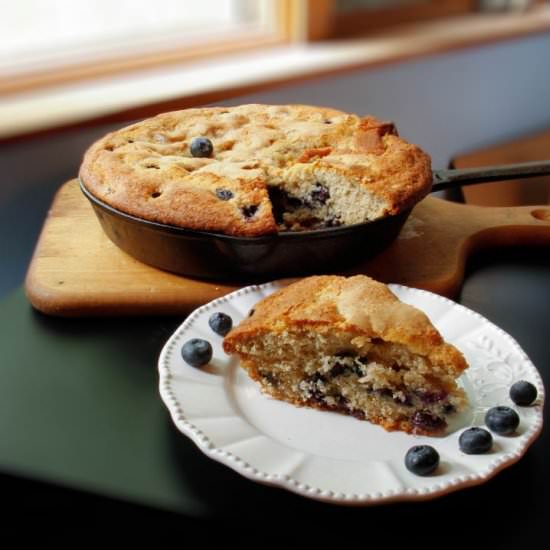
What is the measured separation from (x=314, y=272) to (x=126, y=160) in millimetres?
355

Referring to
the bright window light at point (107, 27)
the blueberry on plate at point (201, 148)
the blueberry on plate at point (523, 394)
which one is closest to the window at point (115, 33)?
the bright window light at point (107, 27)

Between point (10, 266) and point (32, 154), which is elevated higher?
point (32, 154)

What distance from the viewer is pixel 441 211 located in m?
1.35

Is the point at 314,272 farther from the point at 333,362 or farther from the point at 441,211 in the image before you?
the point at 441,211

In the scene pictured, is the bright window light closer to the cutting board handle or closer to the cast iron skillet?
the cast iron skillet

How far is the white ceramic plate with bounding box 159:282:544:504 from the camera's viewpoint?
2.43 ft

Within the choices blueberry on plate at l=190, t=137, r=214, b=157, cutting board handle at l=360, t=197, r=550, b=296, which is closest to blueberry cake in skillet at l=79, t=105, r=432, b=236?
blueberry on plate at l=190, t=137, r=214, b=157

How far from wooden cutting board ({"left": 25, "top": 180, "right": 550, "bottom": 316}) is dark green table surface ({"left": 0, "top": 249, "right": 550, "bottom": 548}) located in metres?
0.03

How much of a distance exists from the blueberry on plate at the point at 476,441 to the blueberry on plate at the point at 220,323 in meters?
0.33

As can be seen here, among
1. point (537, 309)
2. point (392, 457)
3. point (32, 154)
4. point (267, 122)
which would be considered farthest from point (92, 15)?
point (392, 457)

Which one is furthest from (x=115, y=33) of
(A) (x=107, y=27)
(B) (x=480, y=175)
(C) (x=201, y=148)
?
(B) (x=480, y=175)

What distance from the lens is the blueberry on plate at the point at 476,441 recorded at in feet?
2.52

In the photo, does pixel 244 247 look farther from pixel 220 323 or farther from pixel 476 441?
pixel 476 441

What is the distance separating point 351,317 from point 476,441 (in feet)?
0.64
